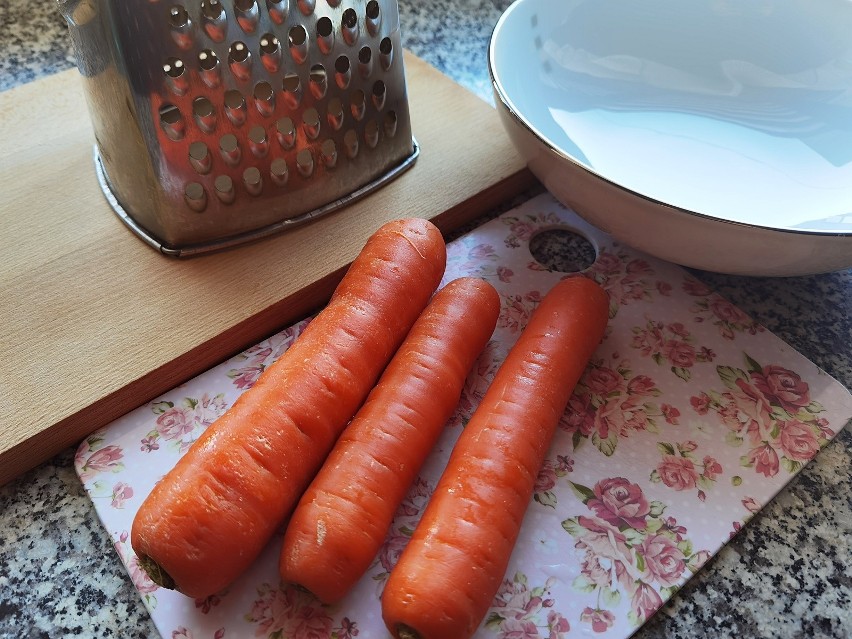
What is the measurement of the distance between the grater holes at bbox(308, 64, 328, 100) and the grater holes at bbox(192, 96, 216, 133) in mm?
139

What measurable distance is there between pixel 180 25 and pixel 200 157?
169mm

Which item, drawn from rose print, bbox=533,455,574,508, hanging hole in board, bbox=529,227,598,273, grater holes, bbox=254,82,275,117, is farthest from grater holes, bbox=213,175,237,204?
rose print, bbox=533,455,574,508

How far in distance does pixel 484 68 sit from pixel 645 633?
108cm

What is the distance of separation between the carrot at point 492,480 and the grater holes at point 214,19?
1.70 ft

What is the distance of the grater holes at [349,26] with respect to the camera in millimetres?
928

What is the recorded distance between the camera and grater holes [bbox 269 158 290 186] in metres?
0.98

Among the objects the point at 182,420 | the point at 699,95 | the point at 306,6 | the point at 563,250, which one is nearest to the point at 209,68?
the point at 306,6

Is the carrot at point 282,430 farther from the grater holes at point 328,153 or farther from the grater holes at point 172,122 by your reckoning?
the grater holes at point 172,122

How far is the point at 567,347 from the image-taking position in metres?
0.84

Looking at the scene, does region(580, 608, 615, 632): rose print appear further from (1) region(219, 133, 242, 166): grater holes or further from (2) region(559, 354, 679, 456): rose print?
(1) region(219, 133, 242, 166): grater holes

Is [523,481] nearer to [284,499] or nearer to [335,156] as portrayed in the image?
[284,499]

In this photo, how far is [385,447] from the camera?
0.75 meters

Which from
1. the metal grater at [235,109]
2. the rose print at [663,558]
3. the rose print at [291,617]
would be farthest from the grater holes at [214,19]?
the rose print at [663,558]

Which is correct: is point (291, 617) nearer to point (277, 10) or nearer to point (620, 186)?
point (620, 186)
